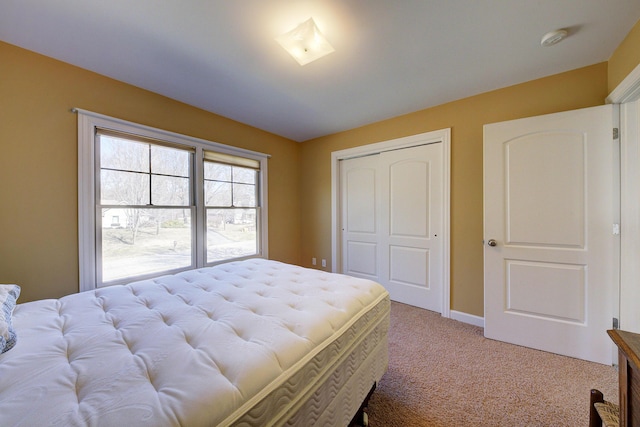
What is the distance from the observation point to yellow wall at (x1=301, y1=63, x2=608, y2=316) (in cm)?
203

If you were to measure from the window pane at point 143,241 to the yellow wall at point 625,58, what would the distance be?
13.2ft

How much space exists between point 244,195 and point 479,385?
10.6ft

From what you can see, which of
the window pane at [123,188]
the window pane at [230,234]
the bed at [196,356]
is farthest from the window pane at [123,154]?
the bed at [196,356]

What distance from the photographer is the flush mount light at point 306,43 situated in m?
1.54

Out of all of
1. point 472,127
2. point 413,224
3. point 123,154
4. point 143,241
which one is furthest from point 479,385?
point 123,154

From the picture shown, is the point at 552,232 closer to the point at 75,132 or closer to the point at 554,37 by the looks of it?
the point at 554,37

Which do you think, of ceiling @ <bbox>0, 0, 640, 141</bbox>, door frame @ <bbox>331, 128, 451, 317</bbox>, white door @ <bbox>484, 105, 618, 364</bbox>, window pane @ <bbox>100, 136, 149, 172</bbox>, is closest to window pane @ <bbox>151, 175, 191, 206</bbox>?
window pane @ <bbox>100, 136, 149, 172</bbox>

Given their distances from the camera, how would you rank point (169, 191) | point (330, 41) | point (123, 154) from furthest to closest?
point (169, 191) < point (123, 154) < point (330, 41)

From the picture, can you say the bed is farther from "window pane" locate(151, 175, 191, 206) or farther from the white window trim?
"window pane" locate(151, 175, 191, 206)

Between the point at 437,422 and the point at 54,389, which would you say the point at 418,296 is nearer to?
the point at 437,422

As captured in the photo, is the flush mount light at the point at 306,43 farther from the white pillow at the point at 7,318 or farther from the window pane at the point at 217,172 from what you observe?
the white pillow at the point at 7,318

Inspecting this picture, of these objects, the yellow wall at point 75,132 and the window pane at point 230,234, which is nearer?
the yellow wall at point 75,132

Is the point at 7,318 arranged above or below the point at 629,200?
below

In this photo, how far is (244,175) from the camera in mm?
3404
